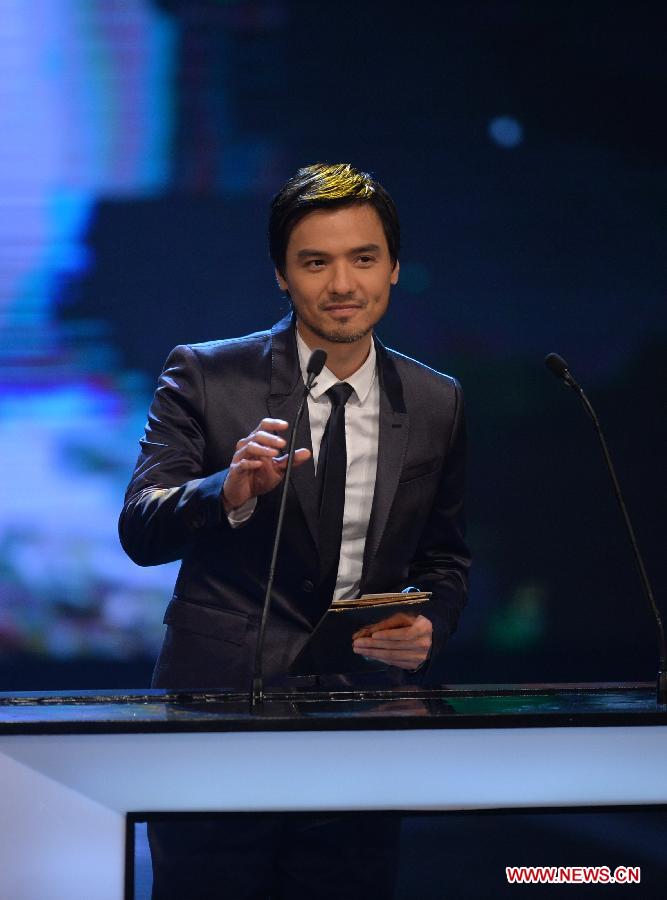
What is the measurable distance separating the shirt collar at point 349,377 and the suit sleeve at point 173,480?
7.3 inches

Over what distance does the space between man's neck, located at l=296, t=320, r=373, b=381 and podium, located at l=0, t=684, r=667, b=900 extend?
87 centimetres

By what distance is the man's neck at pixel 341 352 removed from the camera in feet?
6.67

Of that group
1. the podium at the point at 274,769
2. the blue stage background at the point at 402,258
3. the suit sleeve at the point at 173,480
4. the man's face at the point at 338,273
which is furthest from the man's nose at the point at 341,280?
the blue stage background at the point at 402,258

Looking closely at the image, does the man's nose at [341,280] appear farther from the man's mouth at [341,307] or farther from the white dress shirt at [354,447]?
the white dress shirt at [354,447]

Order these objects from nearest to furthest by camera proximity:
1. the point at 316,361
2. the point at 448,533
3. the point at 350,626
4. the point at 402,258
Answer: the point at 316,361
the point at 350,626
the point at 448,533
the point at 402,258

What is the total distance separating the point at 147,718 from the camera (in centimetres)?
126

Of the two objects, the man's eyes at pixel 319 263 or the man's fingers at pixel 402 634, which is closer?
the man's fingers at pixel 402 634

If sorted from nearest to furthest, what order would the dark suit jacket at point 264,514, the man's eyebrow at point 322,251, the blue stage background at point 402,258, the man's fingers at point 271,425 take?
the man's fingers at point 271,425
the dark suit jacket at point 264,514
the man's eyebrow at point 322,251
the blue stage background at point 402,258

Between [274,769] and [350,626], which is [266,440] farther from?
[274,769]

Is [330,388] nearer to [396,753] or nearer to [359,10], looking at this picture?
[396,753]

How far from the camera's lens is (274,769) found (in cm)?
124

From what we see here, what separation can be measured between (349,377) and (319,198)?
0.32 meters

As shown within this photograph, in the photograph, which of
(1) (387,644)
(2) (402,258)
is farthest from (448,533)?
(2) (402,258)

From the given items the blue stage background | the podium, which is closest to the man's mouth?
the podium
